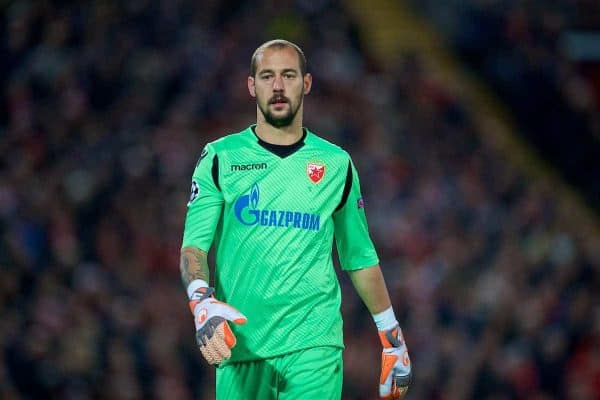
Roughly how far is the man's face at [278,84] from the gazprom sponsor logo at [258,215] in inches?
15.2

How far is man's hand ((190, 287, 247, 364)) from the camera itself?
5.43 m

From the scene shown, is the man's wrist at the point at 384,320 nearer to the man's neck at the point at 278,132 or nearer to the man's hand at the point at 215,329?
the man's neck at the point at 278,132

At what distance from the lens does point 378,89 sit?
16234 millimetres

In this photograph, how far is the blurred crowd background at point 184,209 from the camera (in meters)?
11.4

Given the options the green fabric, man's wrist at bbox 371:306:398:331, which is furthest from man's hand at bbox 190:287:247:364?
man's wrist at bbox 371:306:398:331

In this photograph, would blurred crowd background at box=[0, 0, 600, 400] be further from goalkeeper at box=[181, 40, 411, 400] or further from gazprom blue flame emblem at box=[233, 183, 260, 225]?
gazprom blue flame emblem at box=[233, 183, 260, 225]

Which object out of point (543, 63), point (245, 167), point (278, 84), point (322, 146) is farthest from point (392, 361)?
point (543, 63)

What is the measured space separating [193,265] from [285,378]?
29.3 inches

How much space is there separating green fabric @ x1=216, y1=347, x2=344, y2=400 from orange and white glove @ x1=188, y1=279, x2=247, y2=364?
1.93 feet

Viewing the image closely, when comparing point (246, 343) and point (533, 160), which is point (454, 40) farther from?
point (246, 343)

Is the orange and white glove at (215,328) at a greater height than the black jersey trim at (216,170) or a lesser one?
lesser

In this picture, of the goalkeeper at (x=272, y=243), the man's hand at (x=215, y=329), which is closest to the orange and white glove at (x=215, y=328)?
the man's hand at (x=215, y=329)

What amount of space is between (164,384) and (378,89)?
642 cm

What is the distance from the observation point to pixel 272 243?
19.8ft
